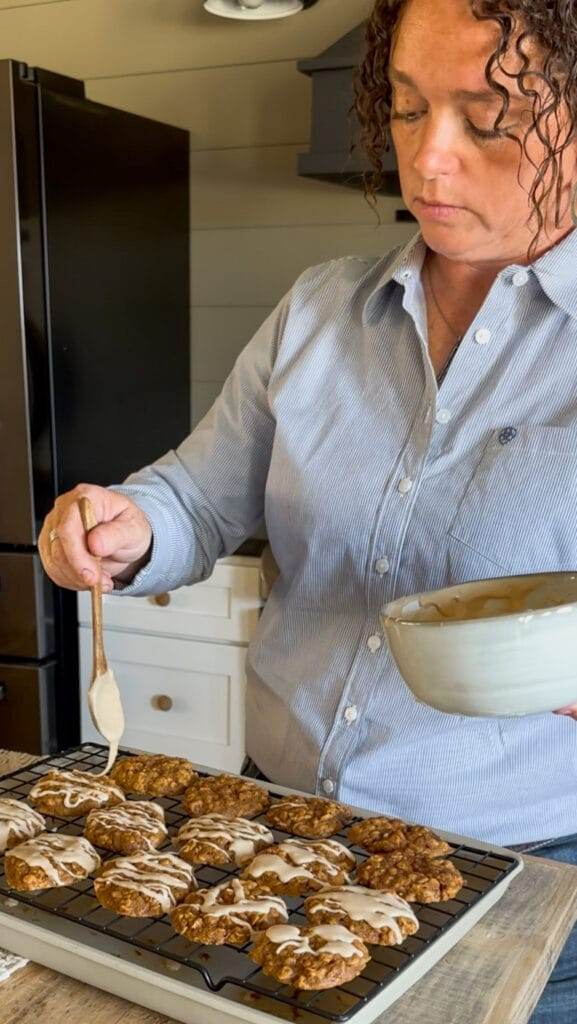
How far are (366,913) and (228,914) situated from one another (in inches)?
3.8

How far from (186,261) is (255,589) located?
85 cm

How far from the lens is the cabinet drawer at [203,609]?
204cm

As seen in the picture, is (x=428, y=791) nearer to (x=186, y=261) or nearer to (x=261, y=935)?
(x=261, y=935)

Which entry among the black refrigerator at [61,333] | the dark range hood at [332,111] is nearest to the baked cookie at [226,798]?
the black refrigerator at [61,333]

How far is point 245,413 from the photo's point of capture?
123 centimetres

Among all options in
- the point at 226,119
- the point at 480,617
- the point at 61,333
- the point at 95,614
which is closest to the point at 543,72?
the point at 480,617

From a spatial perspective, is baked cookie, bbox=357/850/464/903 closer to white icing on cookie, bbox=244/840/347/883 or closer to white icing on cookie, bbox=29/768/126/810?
white icing on cookie, bbox=244/840/347/883

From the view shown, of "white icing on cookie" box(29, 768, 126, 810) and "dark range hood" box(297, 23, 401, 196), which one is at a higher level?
"dark range hood" box(297, 23, 401, 196)

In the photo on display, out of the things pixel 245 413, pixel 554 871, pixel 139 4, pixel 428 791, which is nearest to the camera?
pixel 554 871

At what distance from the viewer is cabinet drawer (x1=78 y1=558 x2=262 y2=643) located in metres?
2.04

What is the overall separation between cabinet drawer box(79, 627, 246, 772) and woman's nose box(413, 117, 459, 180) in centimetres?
121

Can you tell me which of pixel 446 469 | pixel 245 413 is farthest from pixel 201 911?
pixel 245 413

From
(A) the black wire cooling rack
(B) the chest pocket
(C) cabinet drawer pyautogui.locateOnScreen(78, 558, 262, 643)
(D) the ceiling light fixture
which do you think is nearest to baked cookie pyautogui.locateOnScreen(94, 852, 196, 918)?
(A) the black wire cooling rack

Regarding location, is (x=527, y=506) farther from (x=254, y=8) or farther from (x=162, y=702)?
(x=254, y=8)
